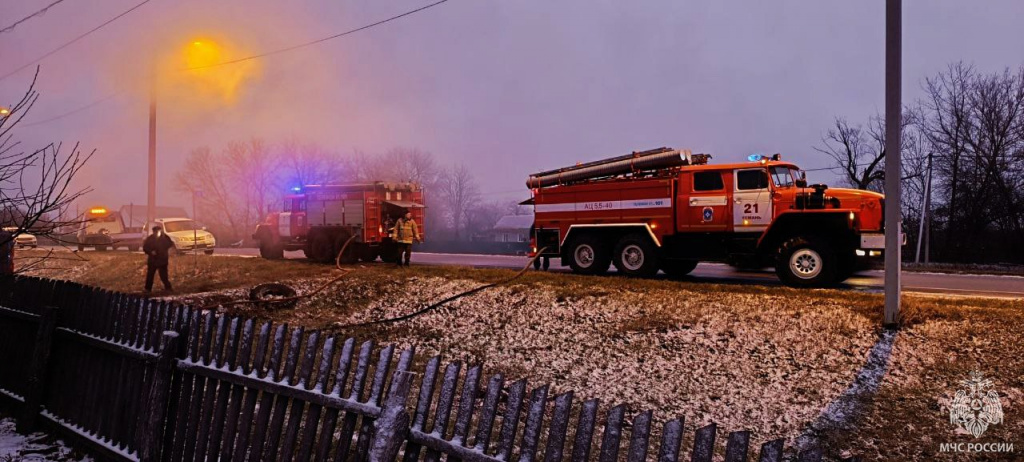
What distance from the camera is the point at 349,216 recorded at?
1925cm

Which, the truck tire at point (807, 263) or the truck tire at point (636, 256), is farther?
the truck tire at point (636, 256)

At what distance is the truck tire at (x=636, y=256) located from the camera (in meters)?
13.5

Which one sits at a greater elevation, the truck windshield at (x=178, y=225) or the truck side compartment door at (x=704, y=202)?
the truck side compartment door at (x=704, y=202)

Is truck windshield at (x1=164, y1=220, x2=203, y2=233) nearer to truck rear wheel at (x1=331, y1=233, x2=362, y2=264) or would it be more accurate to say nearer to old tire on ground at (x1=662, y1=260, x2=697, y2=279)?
truck rear wheel at (x1=331, y1=233, x2=362, y2=264)

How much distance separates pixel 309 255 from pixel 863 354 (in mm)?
17712

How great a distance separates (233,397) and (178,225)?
2639 centimetres

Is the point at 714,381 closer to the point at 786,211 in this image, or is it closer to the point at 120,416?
the point at 786,211

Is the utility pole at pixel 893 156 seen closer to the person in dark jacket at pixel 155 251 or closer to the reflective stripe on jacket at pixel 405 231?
the reflective stripe on jacket at pixel 405 231

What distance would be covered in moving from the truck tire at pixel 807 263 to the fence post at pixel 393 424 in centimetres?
1108

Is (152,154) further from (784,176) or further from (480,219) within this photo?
(480,219)

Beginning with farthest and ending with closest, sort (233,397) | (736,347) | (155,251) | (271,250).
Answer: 1. (271,250)
2. (155,251)
3. (736,347)
4. (233,397)

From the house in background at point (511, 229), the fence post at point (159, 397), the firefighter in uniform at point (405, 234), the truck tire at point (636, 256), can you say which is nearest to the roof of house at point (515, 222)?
the house in background at point (511, 229)

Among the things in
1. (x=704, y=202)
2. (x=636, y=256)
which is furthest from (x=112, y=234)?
(x=704, y=202)

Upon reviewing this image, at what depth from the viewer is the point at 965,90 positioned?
33.0 meters
